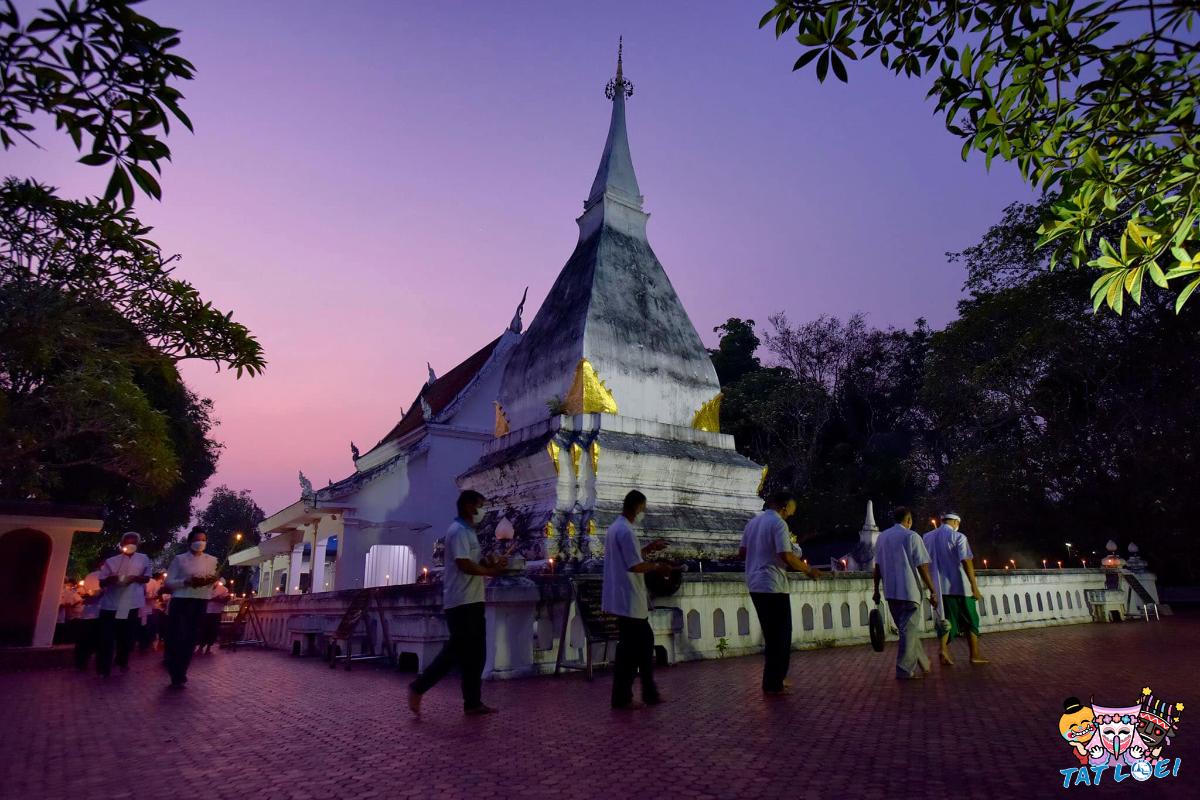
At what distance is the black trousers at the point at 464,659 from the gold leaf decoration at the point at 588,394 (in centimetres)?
827

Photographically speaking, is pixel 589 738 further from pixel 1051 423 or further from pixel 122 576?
pixel 1051 423

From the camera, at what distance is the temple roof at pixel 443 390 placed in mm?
21312

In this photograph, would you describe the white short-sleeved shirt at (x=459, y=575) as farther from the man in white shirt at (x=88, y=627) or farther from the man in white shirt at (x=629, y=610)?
the man in white shirt at (x=88, y=627)

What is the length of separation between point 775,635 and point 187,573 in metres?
6.59

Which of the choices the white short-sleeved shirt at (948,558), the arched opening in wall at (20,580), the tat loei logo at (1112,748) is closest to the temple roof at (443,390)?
the arched opening in wall at (20,580)

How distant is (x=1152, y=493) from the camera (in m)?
19.8

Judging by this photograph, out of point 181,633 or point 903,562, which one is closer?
point 903,562

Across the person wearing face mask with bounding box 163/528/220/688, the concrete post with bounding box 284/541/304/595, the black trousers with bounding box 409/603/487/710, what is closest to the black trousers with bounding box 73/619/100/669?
the person wearing face mask with bounding box 163/528/220/688

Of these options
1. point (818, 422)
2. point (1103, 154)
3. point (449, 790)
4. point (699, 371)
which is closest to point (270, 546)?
point (699, 371)

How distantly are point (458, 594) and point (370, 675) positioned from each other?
3682mm

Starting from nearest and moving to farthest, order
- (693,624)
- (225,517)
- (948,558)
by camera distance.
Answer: (948,558) → (693,624) → (225,517)

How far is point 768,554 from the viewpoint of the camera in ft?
20.5

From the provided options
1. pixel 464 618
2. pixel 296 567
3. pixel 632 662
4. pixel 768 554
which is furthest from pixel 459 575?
pixel 296 567

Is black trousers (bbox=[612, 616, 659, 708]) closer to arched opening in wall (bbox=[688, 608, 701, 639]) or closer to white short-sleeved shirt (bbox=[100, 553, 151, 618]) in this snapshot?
arched opening in wall (bbox=[688, 608, 701, 639])
